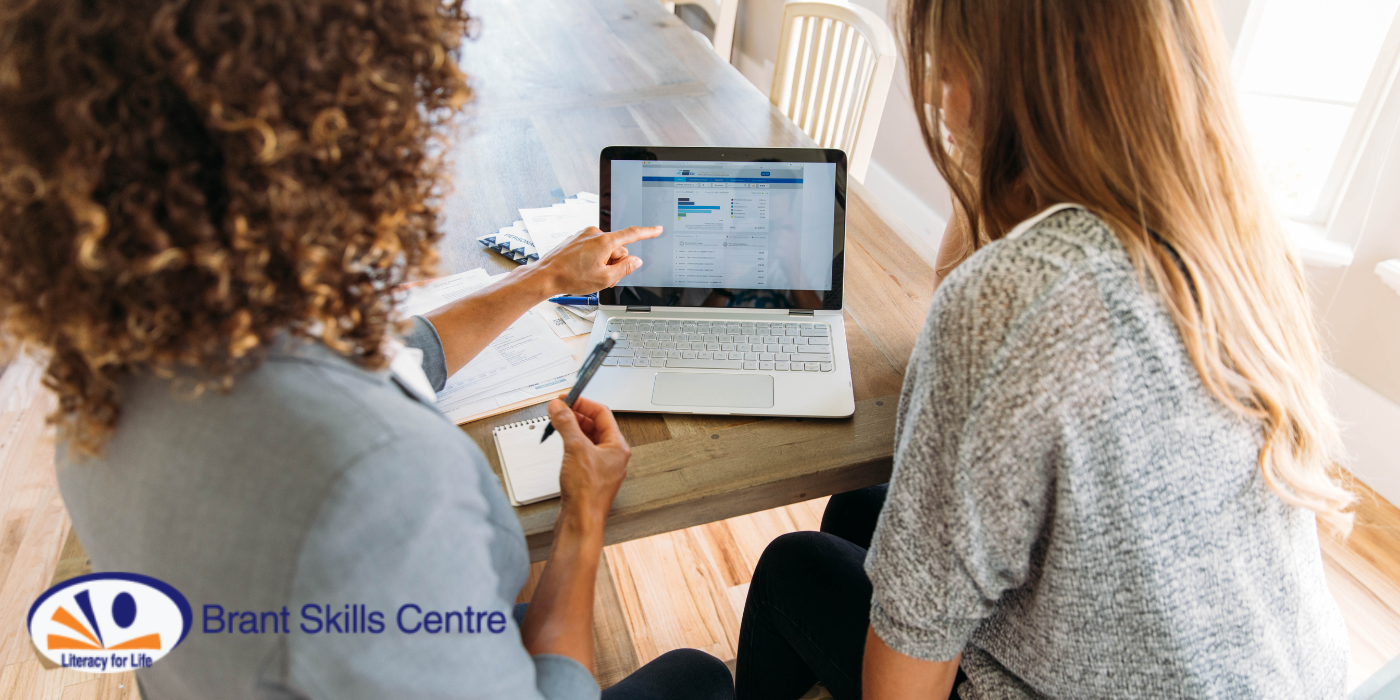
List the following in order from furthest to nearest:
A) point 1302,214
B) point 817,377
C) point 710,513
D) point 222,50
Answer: point 1302,214, point 817,377, point 710,513, point 222,50

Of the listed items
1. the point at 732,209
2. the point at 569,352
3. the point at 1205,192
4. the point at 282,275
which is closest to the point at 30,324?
the point at 282,275

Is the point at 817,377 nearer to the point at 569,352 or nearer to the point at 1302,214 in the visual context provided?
the point at 569,352

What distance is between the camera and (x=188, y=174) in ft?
1.57

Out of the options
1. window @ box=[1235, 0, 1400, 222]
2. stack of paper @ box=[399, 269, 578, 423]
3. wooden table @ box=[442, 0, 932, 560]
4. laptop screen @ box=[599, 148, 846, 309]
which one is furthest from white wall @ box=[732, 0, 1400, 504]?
stack of paper @ box=[399, 269, 578, 423]

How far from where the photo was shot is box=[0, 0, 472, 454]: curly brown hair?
460 mm

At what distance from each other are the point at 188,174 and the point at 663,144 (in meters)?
1.25

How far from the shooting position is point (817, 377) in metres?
1.02

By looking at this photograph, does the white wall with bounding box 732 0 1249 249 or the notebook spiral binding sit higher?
the notebook spiral binding

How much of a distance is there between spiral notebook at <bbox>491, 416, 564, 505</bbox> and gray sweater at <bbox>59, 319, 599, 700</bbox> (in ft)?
0.93

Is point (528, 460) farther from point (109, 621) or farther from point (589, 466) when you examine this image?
point (109, 621)

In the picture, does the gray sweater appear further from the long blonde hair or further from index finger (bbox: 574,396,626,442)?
the long blonde hair

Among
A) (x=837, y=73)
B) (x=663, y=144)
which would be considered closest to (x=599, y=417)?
(x=663, y=144)

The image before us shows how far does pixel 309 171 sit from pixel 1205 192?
2.21ft

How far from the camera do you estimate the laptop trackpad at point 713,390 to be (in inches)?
38.5
